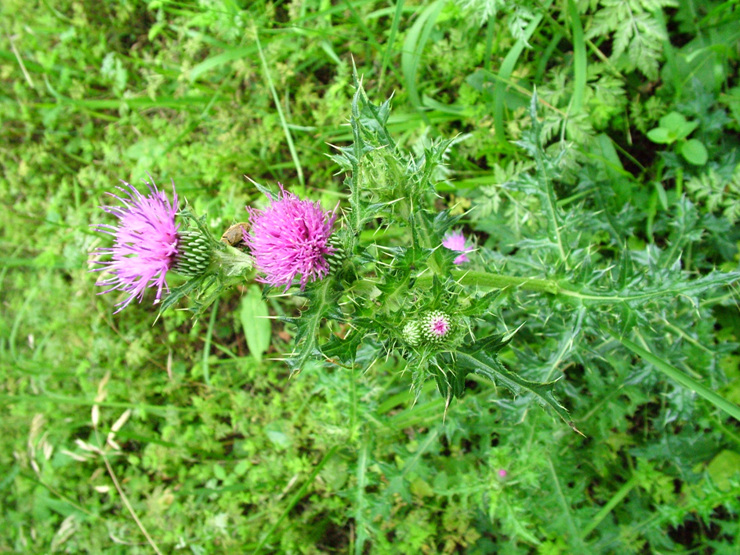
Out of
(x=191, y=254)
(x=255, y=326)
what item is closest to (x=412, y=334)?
(x=191, y=254)

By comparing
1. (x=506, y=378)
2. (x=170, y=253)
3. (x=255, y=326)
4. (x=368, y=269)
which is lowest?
(x=255, y=326)

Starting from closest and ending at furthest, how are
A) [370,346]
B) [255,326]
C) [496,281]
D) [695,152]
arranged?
1. [496,281]
2. [370,346]
3. [695,152]
4. [255,326]

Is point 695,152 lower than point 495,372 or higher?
higher

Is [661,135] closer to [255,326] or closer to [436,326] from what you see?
[436,326]

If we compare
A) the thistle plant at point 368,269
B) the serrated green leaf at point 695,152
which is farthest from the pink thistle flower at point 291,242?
the serrated green leaf at point 695,152

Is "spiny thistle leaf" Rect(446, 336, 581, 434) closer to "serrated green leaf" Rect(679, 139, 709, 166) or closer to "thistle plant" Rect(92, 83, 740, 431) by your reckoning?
"thistle plant" Rect(92, 83, 740, 431)

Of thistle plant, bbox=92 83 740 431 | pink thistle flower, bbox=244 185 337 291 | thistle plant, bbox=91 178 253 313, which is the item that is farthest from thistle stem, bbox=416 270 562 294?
thistle plant, bbox=91 178 253 313

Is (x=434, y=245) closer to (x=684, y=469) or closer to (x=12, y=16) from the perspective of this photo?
(x=684, y=469)

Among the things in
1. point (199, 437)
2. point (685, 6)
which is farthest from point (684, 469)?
point (199, 437)

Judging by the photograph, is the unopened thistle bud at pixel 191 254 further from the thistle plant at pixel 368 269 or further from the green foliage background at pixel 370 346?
the green foliage background at pixel 370 346
